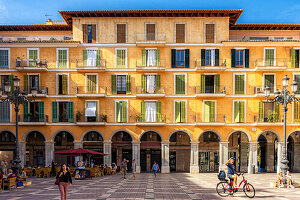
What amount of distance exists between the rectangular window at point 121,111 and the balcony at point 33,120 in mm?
8141

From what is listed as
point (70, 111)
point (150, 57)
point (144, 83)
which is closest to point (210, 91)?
point (144, 83)

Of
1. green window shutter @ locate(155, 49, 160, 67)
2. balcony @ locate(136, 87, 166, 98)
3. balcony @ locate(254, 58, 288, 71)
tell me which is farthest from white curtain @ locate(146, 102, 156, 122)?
balcony @ locate(254, 58, 288, 71)

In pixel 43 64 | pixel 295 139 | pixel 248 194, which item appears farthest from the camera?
pixel 295 139

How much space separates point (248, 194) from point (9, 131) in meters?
28.3

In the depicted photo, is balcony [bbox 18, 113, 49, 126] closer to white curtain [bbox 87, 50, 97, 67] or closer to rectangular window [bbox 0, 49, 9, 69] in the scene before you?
rectangular window [bbox 0, 49, 9, 69]

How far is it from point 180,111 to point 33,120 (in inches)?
662

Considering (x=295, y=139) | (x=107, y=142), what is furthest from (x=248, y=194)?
(x=295, y=139)

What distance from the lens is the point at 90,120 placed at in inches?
1341

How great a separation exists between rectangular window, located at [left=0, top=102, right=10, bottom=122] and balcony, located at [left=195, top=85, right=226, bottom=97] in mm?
21637

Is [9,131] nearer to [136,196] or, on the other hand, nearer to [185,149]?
[185,149]

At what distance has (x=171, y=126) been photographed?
34.0 metres

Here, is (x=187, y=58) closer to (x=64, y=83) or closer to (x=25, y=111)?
(x=64, y=83)

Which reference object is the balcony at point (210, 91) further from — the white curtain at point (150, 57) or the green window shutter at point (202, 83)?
the white curtain at point (150, 57)

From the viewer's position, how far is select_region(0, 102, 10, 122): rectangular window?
34000 mm
